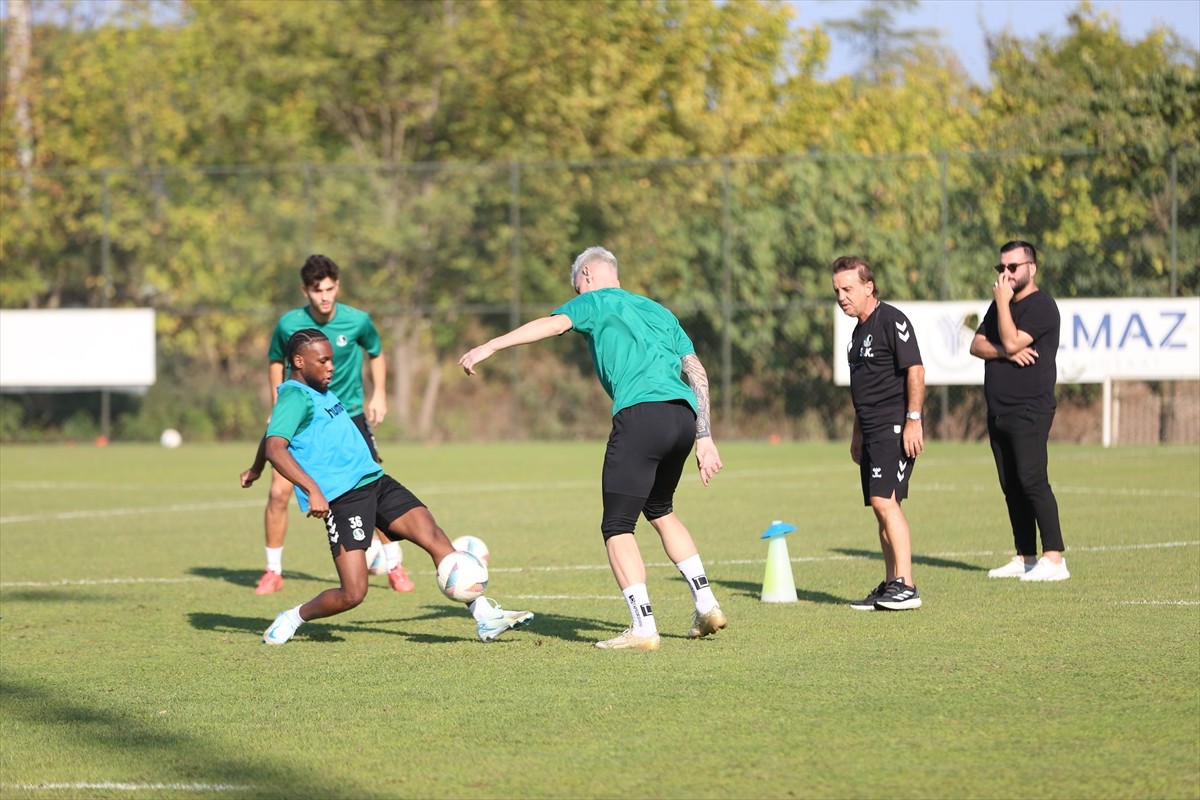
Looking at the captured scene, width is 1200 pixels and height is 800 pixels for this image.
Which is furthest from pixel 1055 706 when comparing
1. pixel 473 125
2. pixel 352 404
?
pixel 473 125

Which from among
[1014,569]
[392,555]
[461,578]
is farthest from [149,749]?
[1014,569]

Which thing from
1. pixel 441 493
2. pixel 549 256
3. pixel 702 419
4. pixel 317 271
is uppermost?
pixel 549 256

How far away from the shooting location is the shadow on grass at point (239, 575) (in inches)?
436

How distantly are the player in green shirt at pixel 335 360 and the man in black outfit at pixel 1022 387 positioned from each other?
3.80 m

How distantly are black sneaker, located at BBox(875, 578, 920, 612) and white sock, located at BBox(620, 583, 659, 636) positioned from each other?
5.42 feet

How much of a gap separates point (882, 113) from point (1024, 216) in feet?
48.2

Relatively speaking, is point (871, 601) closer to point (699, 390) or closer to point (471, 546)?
point (699, 390)

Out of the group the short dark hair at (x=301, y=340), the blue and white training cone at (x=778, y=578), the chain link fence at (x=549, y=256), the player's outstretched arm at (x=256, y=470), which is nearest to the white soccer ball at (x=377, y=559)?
the player's outstretched arm at (x=256, y=470)

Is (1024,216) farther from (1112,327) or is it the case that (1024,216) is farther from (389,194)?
(389,194)

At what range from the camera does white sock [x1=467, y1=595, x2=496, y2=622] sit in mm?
8023

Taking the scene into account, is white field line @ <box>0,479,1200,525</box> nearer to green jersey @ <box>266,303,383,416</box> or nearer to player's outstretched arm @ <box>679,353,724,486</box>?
green jersey @ <box>266,303,383,416</box>

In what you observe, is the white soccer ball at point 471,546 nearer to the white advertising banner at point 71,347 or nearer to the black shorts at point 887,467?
the black shorts at point 887,467

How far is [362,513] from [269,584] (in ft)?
9.10

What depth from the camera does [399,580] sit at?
1056 cm
